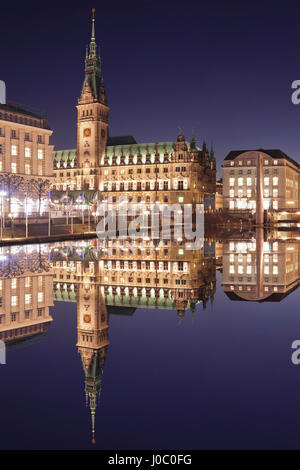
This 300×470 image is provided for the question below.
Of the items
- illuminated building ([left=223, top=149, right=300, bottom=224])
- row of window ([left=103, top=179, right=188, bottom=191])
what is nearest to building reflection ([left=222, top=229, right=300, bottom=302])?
row of window ([left=103, top=179, right=188, bottom=191])

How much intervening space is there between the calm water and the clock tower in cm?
12574

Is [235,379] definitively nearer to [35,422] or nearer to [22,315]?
[35,422]

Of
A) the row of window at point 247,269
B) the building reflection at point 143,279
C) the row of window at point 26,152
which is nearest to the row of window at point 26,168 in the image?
the row of window at point 26,152

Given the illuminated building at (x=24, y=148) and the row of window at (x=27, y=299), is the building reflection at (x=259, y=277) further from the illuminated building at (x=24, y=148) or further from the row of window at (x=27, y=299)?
the illuminated building at (x=24, y=148)

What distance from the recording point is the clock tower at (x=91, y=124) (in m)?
139

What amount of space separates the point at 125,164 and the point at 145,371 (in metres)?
133

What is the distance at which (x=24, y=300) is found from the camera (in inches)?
589

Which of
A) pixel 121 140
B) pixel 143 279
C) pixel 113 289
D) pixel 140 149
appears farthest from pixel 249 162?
pixel 113 289

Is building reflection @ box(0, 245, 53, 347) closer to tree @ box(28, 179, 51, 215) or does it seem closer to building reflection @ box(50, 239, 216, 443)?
building reflection @ box(50, 239, 216, 443)

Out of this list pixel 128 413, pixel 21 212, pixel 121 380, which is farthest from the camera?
pixel 21 212

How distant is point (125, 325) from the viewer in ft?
41.9

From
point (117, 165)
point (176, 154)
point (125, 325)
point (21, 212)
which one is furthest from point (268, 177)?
point (125, 325)

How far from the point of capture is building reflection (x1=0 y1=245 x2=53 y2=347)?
11.0 meters

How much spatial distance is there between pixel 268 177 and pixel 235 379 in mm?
130045
